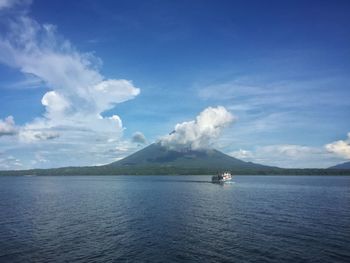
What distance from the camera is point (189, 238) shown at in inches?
2089

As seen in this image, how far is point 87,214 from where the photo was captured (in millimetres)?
78750

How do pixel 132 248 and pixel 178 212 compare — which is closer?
pixel 132 248

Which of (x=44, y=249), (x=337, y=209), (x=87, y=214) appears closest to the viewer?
(x=44, y=249)

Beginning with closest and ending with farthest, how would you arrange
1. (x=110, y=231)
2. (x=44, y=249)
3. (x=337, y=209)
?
(x=44, y=249)
(x=110, y=231)
(x=337, y=209)

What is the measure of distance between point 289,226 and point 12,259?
47.6m

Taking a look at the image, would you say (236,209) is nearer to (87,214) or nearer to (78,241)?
(87,214)

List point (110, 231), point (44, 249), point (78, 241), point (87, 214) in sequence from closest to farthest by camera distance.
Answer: point (44, 249) < point (78, 241) < point (110, 231) < point (87, 214)

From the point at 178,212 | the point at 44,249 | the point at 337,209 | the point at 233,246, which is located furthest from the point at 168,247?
the point at 337,209

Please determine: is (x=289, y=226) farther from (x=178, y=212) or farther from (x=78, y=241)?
(x=78, y=241)

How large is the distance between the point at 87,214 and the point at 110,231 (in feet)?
74.5

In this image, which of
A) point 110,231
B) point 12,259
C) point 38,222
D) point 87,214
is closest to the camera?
point 12,259

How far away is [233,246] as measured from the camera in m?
47.1

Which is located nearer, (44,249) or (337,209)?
(44,249)

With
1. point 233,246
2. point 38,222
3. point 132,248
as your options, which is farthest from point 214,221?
point 38,222
